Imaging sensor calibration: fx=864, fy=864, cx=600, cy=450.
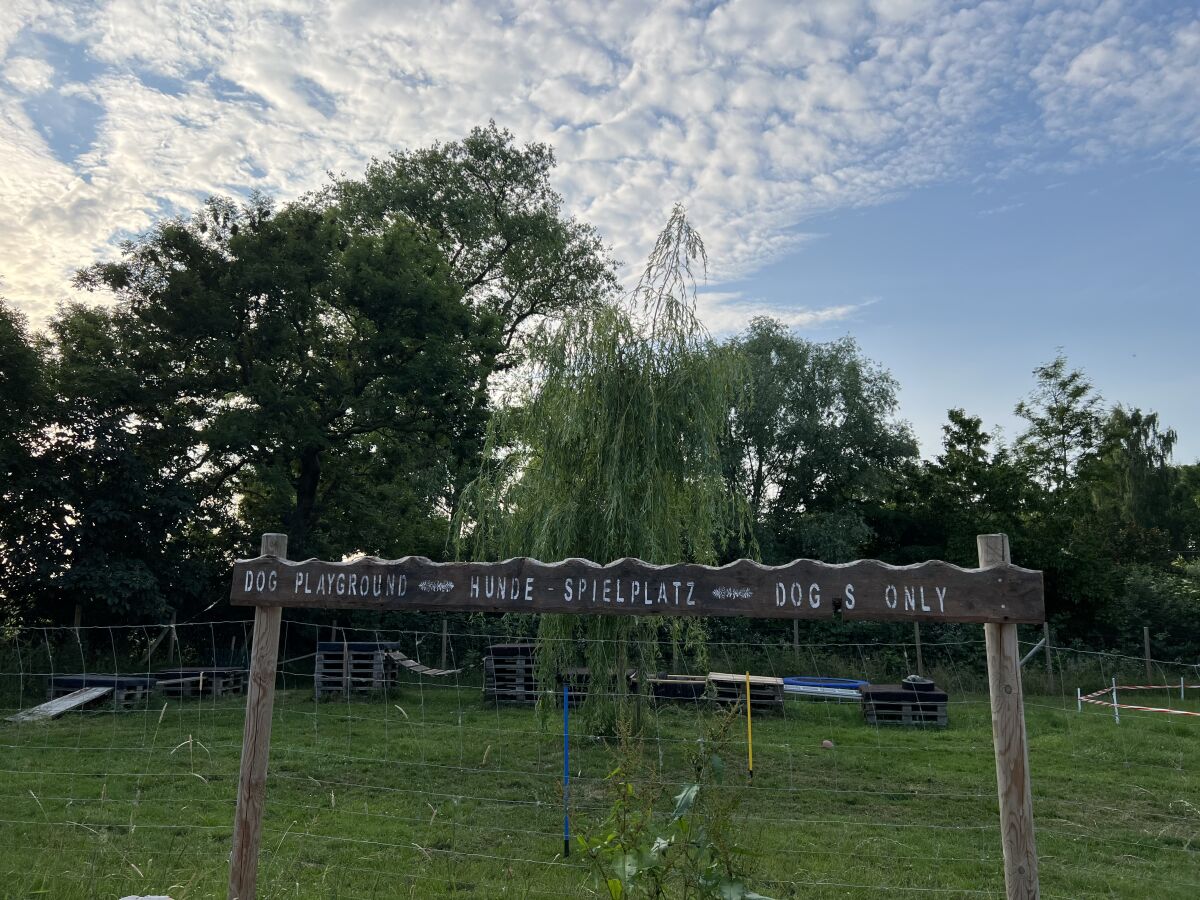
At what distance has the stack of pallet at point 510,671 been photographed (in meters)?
13.7

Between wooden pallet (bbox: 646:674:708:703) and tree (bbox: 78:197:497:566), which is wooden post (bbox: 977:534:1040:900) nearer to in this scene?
wooden pallet (bbox: 646:674:708:703)

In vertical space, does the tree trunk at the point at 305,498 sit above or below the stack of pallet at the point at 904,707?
above

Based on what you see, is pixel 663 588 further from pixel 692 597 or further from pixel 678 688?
pixel 678 688

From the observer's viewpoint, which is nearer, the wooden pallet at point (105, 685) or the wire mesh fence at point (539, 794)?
the wire mesh fence at point (539, 794)

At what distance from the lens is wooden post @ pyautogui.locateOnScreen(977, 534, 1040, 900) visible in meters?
3.53

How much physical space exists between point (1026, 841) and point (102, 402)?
17486mm

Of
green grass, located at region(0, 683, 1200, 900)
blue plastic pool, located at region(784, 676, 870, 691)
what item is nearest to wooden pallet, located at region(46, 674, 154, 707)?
green grass, located at region(0, 683, 1200, 900)

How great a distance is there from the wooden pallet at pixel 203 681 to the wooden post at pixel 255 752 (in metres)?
9.88

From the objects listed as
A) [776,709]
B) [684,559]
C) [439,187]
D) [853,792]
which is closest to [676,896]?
[853,792]

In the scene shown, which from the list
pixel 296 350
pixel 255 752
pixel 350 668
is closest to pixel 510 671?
pixel 350 668

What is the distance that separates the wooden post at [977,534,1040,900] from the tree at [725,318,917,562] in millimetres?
19378

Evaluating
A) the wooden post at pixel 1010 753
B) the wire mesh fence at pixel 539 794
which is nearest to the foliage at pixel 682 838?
the wire mesh fence at pixel 539 794

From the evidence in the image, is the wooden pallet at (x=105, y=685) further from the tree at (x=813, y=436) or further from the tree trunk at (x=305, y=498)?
the tree at (x=813, y=436)

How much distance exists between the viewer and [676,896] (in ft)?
11.6
